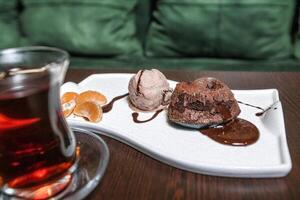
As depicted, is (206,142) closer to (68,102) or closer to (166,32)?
(68,102)

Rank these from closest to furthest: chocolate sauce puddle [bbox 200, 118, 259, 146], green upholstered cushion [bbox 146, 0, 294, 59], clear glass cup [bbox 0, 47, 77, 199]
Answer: clear glass cup [bbox 0, 47, 77, 199] → chocolate sauce puddle [bbox 200, 118, 259, 146] → green upholstered cushion [bbox 146, 0, 294, 59]

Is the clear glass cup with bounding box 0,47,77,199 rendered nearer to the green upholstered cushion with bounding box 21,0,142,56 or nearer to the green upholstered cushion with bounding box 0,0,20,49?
the green upholstered cushion with bounding box 21,0,142,56

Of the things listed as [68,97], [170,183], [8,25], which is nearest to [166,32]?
[8,25]

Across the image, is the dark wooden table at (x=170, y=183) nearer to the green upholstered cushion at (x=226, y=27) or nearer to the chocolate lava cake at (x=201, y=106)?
the chocolate lava cake at (x=201, y=106)

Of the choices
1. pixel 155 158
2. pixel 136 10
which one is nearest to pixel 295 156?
pixel 155 158

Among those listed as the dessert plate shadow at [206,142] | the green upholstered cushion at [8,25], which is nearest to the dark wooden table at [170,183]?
the dessert plate shadow at [206,142]

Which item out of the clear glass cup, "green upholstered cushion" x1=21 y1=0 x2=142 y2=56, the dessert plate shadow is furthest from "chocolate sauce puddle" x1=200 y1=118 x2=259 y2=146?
"green upholstered cushion" x1=21 y1=0 x2=142 y2=56
